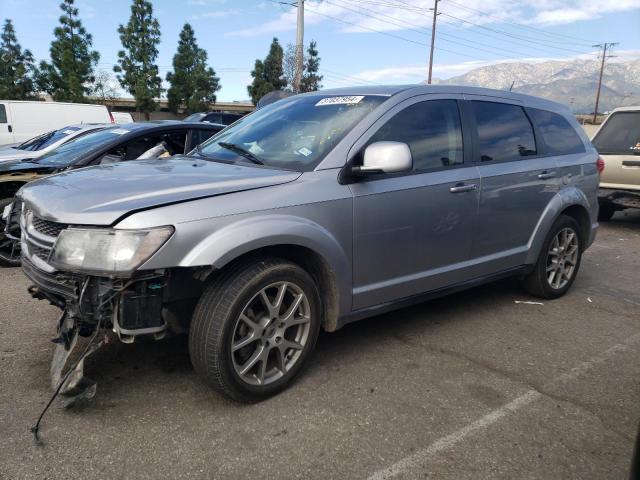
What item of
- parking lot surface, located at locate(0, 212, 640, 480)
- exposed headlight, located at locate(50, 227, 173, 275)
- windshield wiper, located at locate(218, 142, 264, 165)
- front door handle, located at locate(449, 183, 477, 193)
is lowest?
parking lot surface, located at locate(0, 212, 640, 480)

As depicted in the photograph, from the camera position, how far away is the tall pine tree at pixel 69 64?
115 ft

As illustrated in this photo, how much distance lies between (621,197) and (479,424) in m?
6.96

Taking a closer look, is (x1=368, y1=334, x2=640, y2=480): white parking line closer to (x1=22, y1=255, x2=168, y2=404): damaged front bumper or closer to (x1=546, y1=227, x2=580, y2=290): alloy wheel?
(x1=546, y1=227, x2=580, y2=290): alloy wheel

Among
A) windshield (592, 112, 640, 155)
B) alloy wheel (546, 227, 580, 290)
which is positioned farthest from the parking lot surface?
windshield (592, 112, 640, 155)

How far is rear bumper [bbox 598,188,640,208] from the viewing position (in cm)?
814

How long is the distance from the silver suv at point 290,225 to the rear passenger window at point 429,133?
1 cm

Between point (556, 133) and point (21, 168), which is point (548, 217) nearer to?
point (556, 133)

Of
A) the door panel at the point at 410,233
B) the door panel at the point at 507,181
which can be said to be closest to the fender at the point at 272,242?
the door panel at the point at 410,233

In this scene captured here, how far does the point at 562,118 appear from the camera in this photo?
4914mm

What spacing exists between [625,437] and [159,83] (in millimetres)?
42704

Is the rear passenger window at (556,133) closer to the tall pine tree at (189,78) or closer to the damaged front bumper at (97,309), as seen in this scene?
the damaged front bumper at (97,309)

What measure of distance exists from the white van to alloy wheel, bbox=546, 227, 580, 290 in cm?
1281

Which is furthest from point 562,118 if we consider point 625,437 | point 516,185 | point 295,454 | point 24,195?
point 24,195

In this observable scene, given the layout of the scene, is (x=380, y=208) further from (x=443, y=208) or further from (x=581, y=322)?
(x=581, y=322)
